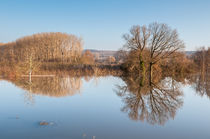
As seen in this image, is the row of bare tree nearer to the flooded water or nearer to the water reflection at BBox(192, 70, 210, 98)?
the water reflection at BBox(192, 70, 210, 98)

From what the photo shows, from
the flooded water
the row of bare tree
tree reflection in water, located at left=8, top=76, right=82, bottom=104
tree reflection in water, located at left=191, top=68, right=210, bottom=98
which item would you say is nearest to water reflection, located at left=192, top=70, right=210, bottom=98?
tree reflection in water, located at left=191, top=68, right=210, bottom=98

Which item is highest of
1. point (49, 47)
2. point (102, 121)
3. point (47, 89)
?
point (49, 47)

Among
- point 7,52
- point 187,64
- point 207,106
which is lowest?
point 207,106

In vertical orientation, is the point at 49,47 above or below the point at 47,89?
above

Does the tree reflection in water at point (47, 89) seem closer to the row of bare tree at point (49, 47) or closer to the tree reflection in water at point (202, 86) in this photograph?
the tree reflection in water at point (202, 86)

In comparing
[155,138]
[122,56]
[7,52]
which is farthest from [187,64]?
[7,52]

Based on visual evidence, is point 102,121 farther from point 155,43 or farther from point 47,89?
point 155,43

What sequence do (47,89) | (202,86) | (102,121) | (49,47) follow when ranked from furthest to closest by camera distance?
(49,47), (202,86), (47,89), (102,121)

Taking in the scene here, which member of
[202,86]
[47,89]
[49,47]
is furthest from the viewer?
[49,47]

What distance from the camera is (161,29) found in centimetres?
2711

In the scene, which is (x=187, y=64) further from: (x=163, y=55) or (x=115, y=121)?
(x=115, y=121)

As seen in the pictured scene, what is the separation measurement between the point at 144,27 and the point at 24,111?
79.8ft

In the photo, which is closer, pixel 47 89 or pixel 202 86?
pixel 47 89

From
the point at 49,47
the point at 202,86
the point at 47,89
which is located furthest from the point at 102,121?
the point at 49,47
